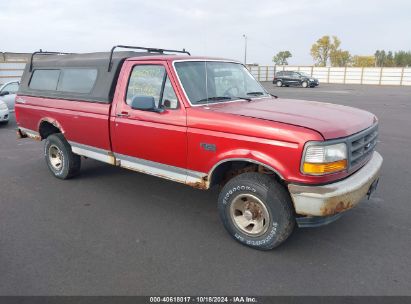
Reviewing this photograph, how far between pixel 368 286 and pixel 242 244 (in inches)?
49.9

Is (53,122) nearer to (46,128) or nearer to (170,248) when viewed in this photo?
(46,128)

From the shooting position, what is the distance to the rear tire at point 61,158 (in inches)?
231

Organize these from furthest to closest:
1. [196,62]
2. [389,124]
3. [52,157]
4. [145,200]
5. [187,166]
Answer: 1. [389,124]
2. [52,157]
3. [145,200]
4. [196,62]
5. [187,166]

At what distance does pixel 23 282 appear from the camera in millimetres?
3148

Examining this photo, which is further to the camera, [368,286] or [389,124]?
[389,124]

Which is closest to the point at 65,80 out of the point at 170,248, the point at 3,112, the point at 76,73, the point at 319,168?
the point at 76,73

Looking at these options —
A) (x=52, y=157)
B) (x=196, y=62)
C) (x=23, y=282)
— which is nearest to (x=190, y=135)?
(x=196, y=62)

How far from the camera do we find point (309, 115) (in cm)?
367

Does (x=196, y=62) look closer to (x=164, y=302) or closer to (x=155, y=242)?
(x=155, y=242)

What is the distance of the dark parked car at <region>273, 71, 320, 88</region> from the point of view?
36062 millimetres

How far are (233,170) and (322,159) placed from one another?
46.8 inches

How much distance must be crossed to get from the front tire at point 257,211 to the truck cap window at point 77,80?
2.79 metres

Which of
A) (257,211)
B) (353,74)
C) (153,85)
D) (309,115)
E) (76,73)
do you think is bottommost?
(257,211)

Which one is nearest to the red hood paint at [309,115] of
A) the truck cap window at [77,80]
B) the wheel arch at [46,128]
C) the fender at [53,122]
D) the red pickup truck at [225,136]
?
the red pickup truck at [225,136]
